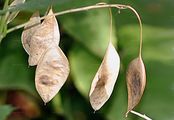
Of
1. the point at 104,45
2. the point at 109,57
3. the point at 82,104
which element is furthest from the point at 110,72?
the point at 82,104

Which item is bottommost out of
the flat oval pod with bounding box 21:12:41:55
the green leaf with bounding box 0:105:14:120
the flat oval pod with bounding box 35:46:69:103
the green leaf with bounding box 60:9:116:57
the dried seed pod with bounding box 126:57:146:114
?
the green leaf with bounding box 60:9:116:57

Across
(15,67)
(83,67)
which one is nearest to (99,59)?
(83,67)

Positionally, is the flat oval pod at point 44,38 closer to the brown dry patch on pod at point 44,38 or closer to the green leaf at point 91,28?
the brown dry patch on pod at point 44,38

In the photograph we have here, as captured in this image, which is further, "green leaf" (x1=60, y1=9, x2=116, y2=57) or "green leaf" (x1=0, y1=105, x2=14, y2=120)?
"green leaf" (x1=60, y1=9, x2=116, y2=57)

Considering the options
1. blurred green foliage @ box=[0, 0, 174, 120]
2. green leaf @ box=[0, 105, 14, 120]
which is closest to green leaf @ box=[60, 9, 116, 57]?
blurred green foliage @ box=[0, 0, 174, 120]

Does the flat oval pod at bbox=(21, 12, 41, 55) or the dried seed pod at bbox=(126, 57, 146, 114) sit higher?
the flat oval pod at bbox=(21, 12, 41, 55)

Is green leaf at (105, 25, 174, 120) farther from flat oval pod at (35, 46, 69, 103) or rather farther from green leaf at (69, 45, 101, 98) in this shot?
flat oval pod at (35, 46, 69, 103)

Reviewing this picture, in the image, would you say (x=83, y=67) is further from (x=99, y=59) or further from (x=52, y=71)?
(x=52, y=71)

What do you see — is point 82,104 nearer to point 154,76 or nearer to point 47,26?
point 154,76
